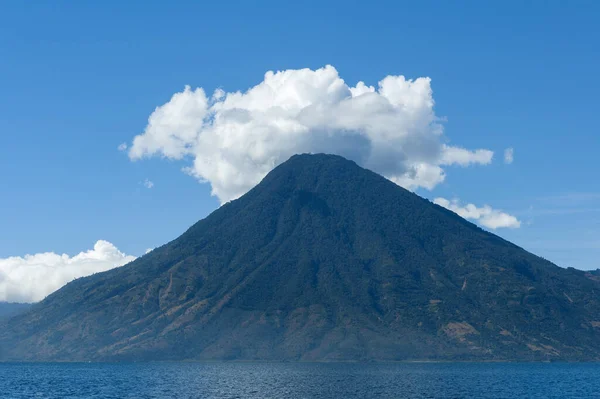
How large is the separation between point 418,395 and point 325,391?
1039 inches

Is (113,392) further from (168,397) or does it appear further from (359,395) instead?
(359,395)

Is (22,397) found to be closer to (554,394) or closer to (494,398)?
(494,398)

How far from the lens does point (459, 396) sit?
180625 mm

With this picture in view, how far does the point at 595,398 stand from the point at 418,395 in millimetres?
45835

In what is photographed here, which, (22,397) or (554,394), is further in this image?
(554,394)

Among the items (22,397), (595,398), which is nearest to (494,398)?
(595,398)

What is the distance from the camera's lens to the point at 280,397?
179m

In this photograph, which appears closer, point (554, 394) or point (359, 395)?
point (359, 395)

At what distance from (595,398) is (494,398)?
28673 millimetres

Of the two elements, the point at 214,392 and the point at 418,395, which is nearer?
the point at 418,395

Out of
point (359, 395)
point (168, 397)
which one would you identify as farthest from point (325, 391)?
point (168, 397)

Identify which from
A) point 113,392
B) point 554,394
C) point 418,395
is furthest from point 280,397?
point 554,394

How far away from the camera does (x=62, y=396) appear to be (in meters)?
179

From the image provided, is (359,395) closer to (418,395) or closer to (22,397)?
(418,395)
